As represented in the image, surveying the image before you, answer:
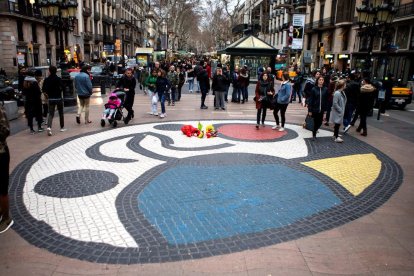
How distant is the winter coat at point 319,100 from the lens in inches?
355

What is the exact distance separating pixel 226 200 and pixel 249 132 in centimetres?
523

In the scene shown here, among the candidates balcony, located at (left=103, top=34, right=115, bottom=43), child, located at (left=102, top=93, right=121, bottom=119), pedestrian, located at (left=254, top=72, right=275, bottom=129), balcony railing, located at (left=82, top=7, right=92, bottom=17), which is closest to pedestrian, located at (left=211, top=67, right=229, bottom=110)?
pedestrian, located at (left=254, top=72, right=275, bottom=129)

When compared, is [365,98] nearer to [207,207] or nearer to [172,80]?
[207,207]

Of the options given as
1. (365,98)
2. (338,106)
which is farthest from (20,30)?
(338,106)

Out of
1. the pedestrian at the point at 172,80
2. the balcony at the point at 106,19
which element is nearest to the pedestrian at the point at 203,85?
the pedestrian at the point at 172,80

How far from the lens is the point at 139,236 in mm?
4219

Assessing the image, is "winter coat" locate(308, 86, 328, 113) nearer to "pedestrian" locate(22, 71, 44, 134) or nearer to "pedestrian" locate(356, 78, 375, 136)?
"pedestrian" locate(356, 78, 375, 136)

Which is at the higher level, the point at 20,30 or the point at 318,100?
the point at 20,30

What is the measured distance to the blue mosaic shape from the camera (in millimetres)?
4465

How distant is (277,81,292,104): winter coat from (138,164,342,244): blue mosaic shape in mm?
3390

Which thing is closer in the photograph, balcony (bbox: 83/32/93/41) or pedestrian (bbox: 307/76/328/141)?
pedestrian (bbox: 307/76/328/141)

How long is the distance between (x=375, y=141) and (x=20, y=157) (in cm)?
925

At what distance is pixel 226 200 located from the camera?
530 cm

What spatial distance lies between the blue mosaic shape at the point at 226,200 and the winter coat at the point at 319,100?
9.60 ft
